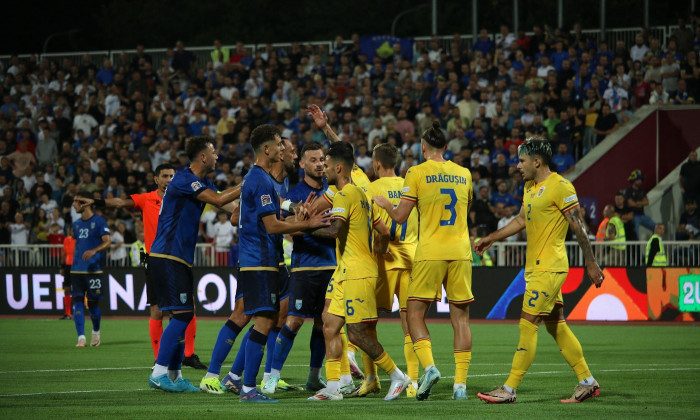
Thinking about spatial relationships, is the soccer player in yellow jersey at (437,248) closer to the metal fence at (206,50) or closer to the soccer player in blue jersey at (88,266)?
the soccer player in blue jersey at (88,266)

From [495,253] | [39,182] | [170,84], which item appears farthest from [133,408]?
[170,84]

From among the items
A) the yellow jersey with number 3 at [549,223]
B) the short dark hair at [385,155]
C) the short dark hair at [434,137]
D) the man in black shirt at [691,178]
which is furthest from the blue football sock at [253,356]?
the man in black shirt at [691,178]

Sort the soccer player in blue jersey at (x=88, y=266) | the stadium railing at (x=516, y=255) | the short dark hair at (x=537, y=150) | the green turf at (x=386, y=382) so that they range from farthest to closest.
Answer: the stadium railing at (x=516, y=255), the soccer player in blue jersey at (x=88, y=266), the short dark hair at (x=537, y=150), the green turf at (x=386, y=382)

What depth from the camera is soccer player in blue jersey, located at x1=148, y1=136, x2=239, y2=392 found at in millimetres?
10742

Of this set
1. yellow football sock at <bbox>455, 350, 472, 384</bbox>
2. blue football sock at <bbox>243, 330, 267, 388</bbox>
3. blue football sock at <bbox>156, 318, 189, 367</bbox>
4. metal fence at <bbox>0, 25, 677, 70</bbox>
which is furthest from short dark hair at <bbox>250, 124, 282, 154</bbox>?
metal fence at <bbox>0, 25, 677, 70</bbox>

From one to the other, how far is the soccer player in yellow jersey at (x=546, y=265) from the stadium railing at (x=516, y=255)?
1209 centimetres

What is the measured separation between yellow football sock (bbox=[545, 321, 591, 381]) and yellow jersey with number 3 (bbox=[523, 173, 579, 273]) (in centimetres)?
61

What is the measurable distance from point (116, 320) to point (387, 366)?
1579 centimetres

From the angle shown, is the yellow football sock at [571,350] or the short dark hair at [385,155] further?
the short dark hair at [385,155]

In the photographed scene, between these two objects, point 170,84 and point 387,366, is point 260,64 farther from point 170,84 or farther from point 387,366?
point 387,366

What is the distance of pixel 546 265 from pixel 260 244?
281cm

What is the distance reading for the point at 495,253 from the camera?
77.5ft

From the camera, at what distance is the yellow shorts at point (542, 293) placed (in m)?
9.83

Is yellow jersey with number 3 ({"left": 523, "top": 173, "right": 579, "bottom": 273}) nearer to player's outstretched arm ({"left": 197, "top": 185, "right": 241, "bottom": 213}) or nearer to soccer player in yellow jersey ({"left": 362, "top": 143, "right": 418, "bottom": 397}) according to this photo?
soccer player in yellow jersey ({"left": 362, "top": 143, "right": 418, "bottom": 397})
